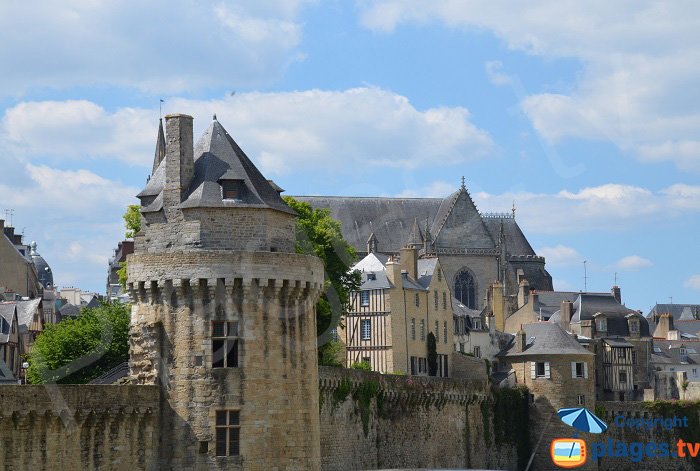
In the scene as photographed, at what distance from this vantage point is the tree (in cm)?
6406

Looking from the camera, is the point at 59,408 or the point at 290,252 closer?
the point at 59,408

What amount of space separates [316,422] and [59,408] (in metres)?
6.91

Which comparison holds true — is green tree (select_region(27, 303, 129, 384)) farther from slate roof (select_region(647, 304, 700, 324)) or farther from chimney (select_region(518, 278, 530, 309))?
slate roof (select_region(647, 304, 700, 324))

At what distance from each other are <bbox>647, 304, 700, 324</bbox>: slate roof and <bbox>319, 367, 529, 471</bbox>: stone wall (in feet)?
221

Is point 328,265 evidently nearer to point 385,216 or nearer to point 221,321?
point 221,321

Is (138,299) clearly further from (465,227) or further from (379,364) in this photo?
(465,227)

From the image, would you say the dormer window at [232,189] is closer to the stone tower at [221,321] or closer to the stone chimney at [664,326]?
the stone tower at [221,321]

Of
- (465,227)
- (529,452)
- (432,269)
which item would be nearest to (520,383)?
(529,452)

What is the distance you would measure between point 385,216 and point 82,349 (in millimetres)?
65328

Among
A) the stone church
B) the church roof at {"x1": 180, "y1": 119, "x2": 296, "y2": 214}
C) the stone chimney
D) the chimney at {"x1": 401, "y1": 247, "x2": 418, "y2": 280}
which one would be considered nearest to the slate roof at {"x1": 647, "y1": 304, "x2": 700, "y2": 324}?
the stone chimney

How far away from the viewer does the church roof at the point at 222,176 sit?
1517 inches

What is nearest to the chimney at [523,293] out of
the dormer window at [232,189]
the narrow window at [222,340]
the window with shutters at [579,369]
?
the window with shutters at [579,369]

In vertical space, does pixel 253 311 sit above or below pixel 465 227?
below

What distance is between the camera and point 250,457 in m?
37.9
